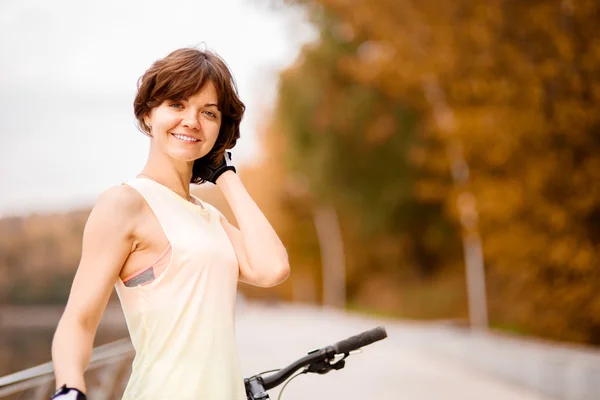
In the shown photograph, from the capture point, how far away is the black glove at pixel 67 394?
179 centimetres

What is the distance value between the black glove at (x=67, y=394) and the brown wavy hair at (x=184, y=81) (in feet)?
2.49

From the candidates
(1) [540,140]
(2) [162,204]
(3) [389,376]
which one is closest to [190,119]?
(2) [162,204]

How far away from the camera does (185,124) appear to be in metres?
2.23

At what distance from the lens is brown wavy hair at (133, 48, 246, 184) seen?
87.2 inches

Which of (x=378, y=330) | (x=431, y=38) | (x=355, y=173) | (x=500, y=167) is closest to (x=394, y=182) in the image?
(x=355, y=173)

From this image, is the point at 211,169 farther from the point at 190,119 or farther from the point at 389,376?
the point at 389,376

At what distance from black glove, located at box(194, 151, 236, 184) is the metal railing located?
1946 millimetres

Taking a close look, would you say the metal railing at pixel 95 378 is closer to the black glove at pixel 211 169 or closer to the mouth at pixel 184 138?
the black glove at pixel 211 169

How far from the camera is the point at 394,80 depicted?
65.6 ft

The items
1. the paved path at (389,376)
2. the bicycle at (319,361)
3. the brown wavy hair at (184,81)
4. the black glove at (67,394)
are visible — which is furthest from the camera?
the paved path at (389,376)

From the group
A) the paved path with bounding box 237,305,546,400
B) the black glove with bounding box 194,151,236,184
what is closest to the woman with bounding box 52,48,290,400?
the black glove with bounding box 194,151,236,184

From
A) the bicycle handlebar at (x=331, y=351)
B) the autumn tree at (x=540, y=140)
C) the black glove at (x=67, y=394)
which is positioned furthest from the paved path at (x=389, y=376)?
the black glove at (x=67, y=394)

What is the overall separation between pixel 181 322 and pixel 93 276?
0.23 metres

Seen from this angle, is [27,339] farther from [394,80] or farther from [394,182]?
[394,80]
